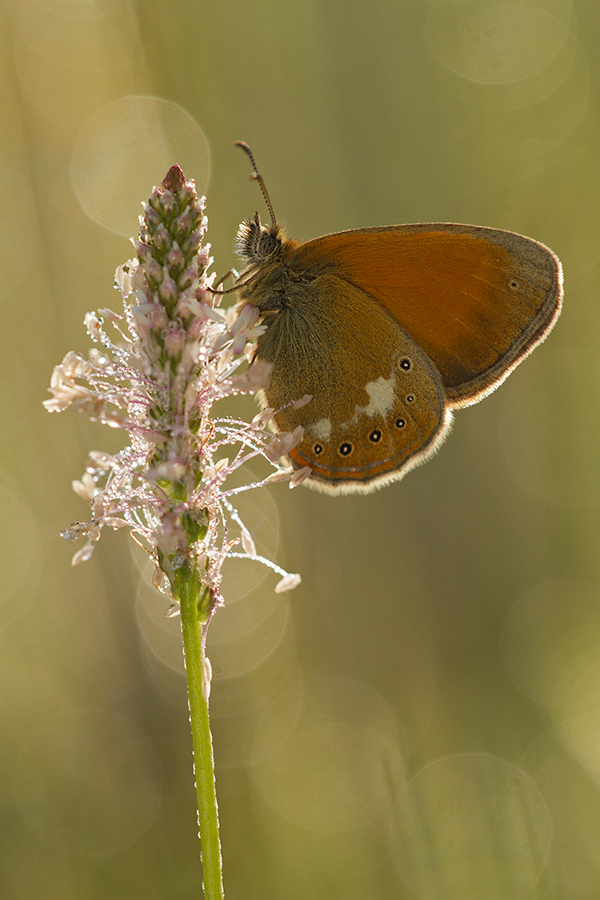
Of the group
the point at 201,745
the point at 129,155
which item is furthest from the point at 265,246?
the point at 129,155

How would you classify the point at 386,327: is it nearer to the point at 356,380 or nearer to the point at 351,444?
the point at 356,380

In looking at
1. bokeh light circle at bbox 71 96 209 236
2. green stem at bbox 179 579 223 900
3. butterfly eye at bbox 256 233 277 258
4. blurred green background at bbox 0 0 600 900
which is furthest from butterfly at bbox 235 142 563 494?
bokeh light circle at bbox 71 96 209 236

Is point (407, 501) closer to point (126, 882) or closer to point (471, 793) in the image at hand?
point (471, 793)

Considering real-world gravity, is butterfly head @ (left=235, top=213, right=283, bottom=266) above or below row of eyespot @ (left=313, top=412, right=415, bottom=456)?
above

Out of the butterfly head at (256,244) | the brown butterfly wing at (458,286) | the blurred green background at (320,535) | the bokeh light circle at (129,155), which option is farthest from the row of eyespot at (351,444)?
the bokeh light circle at (129,155)

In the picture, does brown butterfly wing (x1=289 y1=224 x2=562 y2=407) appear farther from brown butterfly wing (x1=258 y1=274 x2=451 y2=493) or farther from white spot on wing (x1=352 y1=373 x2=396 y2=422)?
white spot on wing (x1=352 y1=373 x2=396 y2=422)
